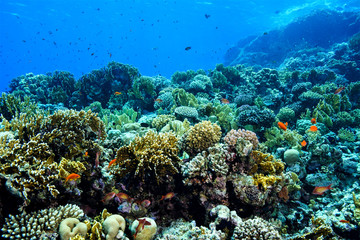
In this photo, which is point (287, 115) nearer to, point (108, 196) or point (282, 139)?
point (282, 139)

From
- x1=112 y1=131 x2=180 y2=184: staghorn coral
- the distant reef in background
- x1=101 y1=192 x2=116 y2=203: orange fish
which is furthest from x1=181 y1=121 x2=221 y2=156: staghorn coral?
the distant reef in background

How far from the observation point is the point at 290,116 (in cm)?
905

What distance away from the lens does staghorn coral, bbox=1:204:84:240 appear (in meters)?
2.55

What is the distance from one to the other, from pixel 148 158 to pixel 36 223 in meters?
1.91

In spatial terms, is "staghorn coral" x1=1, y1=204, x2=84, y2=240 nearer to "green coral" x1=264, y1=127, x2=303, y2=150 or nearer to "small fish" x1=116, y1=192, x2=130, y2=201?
"small fish" x1=116, y1=192, x2=130, y2=201

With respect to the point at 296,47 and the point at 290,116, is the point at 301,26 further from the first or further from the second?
the point at 290,116

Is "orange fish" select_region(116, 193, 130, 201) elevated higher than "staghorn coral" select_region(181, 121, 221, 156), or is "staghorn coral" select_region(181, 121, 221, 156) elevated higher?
"staghorn coral" select_region(181, 121, 221, 156)

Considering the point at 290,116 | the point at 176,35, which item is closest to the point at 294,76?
the point at 290,116

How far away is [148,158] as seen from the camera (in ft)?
12.0

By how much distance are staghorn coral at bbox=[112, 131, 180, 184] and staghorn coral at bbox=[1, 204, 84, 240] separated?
1.15 metres

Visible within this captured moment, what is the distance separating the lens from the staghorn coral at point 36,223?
2.55m

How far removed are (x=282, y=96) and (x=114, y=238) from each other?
11.9 metres

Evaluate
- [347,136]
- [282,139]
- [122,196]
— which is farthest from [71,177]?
[347,136]

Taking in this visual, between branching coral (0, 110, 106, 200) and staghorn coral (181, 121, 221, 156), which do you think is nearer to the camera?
branching coral (0, 110, 106, 200)
